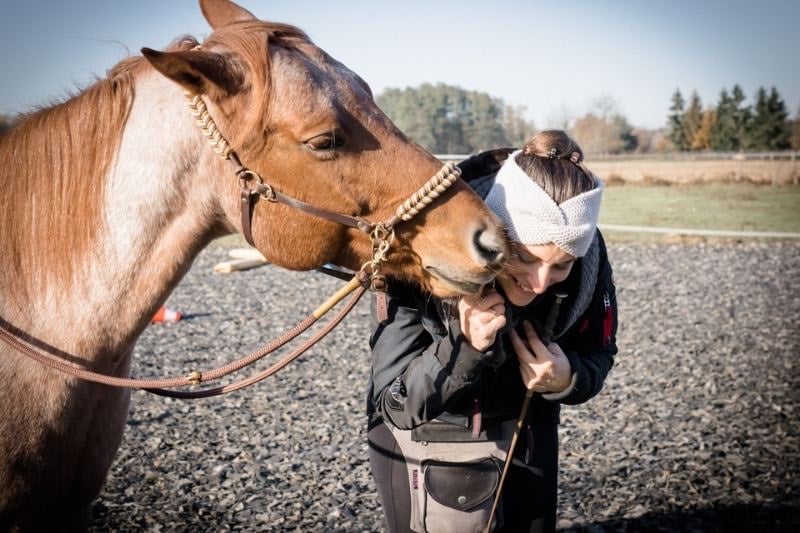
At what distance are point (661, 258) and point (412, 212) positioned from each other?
14.8m

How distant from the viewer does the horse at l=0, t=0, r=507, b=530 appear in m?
2.21

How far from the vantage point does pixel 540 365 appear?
92.0 inches

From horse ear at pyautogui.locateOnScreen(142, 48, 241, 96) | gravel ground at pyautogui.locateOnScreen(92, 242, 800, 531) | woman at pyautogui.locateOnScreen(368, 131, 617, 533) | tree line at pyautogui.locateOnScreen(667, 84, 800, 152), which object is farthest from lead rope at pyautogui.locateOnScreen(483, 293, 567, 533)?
tree line at pyautogui.locateOnScreen(667, 84, 800, 152)

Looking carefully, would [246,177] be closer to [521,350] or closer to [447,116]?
[521,350]

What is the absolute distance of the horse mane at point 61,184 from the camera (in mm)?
2334

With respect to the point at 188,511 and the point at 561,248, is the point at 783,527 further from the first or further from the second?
→ the point at 188,511

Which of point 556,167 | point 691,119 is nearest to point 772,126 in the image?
point 691,119

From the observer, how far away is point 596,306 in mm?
2738

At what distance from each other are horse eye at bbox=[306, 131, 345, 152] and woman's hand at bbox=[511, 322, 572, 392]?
3.52ft

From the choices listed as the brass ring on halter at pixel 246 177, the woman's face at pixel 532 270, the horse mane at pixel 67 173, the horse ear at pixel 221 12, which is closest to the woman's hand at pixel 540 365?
the woman's face at pixel 532 270

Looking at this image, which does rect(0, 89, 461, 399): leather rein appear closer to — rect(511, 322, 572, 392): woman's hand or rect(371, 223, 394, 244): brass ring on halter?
rect(371, 223, 394, 244): brass ring on halter

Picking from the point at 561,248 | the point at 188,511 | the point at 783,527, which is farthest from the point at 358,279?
the point at 783,527

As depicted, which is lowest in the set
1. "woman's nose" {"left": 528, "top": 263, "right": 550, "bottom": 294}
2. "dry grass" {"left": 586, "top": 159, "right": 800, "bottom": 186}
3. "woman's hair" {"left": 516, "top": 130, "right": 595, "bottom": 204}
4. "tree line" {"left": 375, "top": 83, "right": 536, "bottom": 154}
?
"woman's nose" {"left": 528, "top": 263, "right": 550, "bottom": 294}

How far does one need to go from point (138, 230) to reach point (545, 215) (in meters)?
1.62
